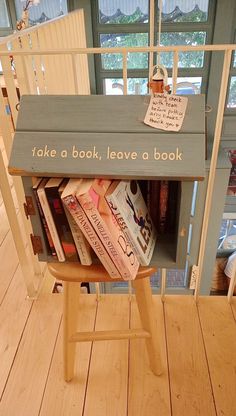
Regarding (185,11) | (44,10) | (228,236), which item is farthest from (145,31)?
(228,236)

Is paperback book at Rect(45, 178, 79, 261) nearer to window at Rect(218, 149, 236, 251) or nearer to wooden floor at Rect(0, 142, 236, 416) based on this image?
wooden floor at Rect(0, 142, 236, 416)

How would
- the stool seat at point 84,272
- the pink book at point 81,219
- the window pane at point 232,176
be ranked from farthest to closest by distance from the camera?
the window pane at point 232,176 < the stool seat at point 84,272 < the pink book at point 81,219

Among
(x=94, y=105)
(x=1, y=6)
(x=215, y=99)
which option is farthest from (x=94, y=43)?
(x=94, y=105)

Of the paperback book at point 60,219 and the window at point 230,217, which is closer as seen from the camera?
the paperback book at point 60,219

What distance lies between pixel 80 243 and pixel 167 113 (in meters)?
0.42

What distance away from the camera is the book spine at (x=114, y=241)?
0.77 m

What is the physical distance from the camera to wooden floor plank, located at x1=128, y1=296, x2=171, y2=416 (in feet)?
3.59

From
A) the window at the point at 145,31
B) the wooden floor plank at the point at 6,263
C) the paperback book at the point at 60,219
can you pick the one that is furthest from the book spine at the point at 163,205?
the window at the point at 145,31

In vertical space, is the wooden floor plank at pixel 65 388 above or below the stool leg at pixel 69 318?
below

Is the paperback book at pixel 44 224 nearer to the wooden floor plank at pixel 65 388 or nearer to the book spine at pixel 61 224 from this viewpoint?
the book spine at pixel 61 224

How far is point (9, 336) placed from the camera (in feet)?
4.36

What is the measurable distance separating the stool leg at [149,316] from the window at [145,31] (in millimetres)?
3191

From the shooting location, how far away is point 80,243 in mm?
908

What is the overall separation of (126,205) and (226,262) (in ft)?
11.9
